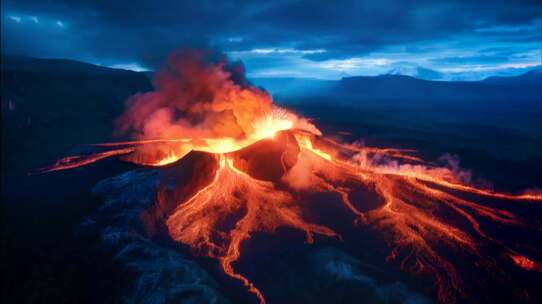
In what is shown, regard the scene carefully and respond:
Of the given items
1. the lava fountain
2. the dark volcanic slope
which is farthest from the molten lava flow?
the dark volcanic slope

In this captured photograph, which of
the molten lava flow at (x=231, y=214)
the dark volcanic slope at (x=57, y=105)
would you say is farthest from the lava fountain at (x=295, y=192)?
the dark volcanic slope at (x=57, y=105)

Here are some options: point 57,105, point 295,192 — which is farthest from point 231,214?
point 57,105

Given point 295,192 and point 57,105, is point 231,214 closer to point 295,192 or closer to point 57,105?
point 295,192

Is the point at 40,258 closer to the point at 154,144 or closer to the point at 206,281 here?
the point at 206,281

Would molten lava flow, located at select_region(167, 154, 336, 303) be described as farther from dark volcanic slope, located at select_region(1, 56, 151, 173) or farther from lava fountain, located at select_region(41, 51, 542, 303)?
dark volcanic slope, located at select_region(1, 56, 151, 173)

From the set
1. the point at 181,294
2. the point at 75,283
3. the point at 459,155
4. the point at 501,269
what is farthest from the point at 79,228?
the point at 459,155
